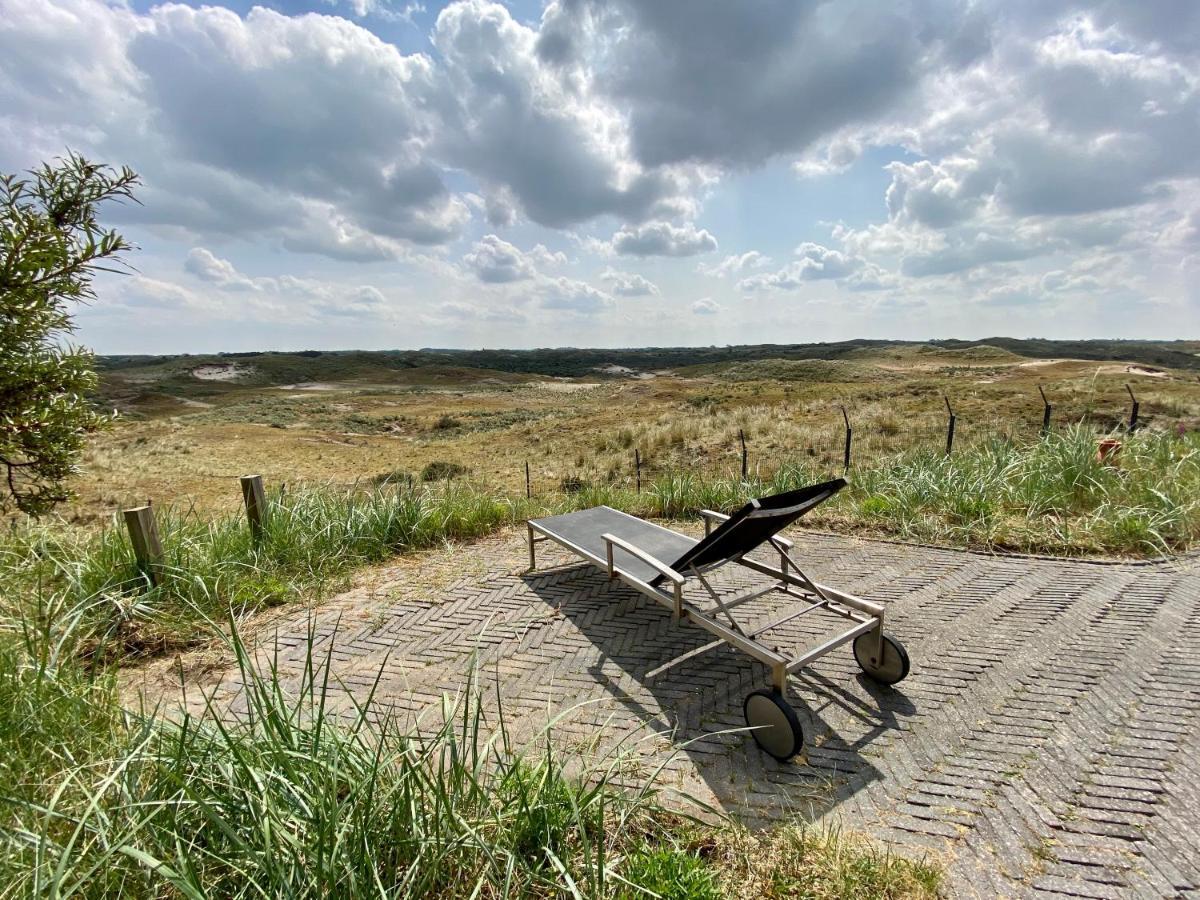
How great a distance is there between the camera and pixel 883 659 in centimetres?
355

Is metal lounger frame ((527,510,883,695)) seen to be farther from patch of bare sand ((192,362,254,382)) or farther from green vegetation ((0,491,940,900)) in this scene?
patch of bare sand ((192,362,254,382))

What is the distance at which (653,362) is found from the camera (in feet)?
397

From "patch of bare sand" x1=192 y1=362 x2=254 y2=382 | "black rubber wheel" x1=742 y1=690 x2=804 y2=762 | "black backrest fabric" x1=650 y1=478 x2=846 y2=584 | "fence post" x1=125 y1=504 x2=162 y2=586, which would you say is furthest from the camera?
"patch of bare sand" x1=192 y1=362 x2=254 y2=382

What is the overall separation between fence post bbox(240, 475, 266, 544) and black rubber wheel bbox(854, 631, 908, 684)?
5372mm

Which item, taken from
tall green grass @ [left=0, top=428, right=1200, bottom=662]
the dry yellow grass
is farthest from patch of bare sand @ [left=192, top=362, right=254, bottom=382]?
tall green grass @ [left=0, top=428, right=1200, bottom=662]

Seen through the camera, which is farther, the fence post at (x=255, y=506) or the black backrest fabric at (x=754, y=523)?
the fence post at (x=255, y=506)

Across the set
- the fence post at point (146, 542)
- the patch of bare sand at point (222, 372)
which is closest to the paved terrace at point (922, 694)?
the fence post at point (146, 542)

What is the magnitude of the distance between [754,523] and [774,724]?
1127 millimetres

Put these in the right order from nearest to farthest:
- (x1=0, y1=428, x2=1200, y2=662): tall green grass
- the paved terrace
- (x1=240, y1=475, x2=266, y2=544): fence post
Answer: the paved terrace < (x1=0, y1=428, x2=1200, y2=662): tall green grass < (x1=240, y1=475, x2=266, y2=544): fence post

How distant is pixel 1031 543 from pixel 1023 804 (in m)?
4.13

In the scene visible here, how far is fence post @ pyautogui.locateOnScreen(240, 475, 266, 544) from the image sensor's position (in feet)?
17.9

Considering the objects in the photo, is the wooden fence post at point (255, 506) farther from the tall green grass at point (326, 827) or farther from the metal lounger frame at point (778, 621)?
the metal lounger frame at point (778, 621)

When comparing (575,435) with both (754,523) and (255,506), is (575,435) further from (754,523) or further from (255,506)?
(754,523)

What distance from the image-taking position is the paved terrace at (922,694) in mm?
2414
